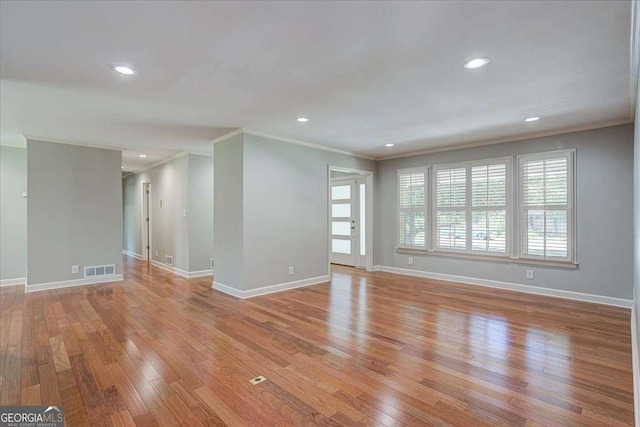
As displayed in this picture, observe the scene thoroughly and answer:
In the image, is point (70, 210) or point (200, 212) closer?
point (70, 210)

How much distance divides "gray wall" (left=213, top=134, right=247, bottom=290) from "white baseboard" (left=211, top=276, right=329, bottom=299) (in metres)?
0.07

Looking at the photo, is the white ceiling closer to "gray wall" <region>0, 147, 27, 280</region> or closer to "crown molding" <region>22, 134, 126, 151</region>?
"crown molding" <region>22, 134, 126, 151</region>

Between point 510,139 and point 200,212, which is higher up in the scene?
point 510,139

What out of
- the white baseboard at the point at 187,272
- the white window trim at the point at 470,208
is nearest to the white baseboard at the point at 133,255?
the white baseboard at the point at 187,272

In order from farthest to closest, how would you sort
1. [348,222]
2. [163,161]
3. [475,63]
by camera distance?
[348,222] → [163,161] → [475,63]

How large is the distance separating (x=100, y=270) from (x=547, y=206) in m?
7.35

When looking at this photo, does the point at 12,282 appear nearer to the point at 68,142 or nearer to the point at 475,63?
the point at 68,142

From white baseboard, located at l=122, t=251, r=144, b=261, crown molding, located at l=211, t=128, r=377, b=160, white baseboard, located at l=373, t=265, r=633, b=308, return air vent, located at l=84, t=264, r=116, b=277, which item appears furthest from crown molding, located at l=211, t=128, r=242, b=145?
white baseboard, located at l=122, t=251, r=144, b=261

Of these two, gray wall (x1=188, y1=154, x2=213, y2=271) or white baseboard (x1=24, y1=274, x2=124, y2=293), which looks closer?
white baseboard (x1=24, y1=274, x2=124, y2=293)

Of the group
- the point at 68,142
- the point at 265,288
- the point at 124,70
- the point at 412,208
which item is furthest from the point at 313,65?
the point at 68,142

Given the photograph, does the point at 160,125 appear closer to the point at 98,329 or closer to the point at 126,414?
the point at 98,329

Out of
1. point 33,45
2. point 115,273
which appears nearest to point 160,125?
point 33,45

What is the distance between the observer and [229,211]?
16.2 feet

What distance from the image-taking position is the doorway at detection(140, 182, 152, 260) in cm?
817
